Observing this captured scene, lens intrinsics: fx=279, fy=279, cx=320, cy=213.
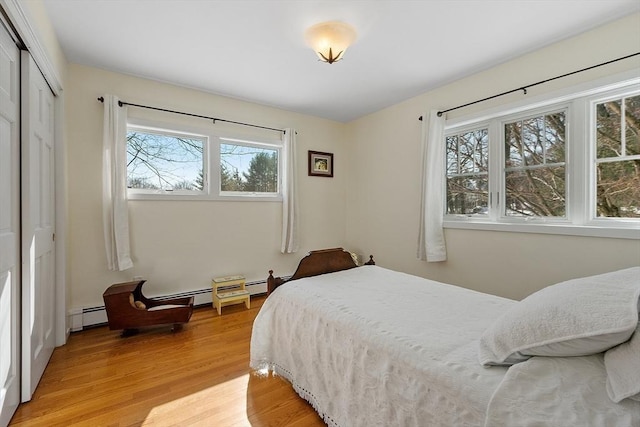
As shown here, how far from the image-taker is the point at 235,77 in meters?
2.87

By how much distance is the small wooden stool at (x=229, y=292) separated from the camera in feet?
10.1

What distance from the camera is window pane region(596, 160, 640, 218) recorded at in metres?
2.02

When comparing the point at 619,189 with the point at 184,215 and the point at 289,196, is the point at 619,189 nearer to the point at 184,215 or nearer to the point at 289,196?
the point at 289,196

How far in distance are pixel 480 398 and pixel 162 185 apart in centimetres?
326

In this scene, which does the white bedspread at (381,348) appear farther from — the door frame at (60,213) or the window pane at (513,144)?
the door frame at (60,213)

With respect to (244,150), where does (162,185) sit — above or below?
below

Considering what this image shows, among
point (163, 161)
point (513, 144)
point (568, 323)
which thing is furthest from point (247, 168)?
point (568, 323)

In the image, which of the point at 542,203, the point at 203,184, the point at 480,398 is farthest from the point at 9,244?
the point at 542,203

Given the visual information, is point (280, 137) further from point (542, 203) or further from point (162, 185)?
point (542, 203)

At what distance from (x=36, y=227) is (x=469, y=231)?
3517mm

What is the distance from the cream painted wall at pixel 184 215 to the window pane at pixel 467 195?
172cm

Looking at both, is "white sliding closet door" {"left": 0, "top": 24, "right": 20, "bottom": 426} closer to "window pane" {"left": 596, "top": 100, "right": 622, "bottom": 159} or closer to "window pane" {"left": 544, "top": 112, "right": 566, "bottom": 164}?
"window pane" {"left": 544, "top": 112, "right": 566, "bottom": 164}

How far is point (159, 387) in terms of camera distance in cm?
179

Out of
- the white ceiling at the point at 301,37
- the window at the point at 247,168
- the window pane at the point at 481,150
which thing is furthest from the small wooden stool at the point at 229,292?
the window pane at the point at 481,150
